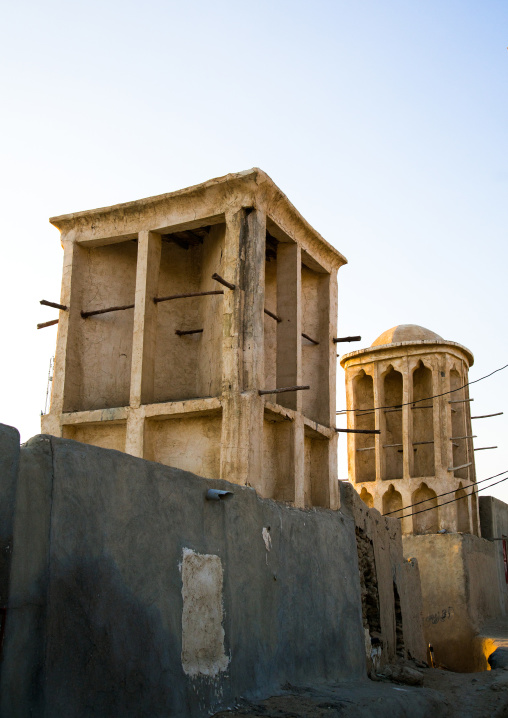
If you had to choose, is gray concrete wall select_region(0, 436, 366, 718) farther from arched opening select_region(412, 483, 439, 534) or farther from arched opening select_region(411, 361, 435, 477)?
arched opening select_region(411, 361, 435, 477)

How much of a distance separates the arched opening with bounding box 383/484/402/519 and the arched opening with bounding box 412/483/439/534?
1.39 ft

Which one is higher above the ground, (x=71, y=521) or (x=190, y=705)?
(x=71, y=521)

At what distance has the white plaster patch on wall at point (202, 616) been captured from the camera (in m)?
5.37

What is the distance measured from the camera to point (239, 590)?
6191mm

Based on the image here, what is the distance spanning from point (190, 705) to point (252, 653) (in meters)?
1.15

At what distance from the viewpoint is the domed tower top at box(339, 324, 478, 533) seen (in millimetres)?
16953

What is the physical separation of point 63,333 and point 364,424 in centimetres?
1055

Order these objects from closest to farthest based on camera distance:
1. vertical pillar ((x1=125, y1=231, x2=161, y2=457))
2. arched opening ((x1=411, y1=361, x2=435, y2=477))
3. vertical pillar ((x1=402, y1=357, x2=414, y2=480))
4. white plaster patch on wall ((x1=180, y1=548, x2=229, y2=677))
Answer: white plaster patch on wall ((x1=180, y1=548, x2=229, y2=677)) < vertical pillar ((x1=125, y1=231, x2=161, y2=457)) < vertical pillar ((x1=402, y1=357, x2=414, y2=480)) < arched opening ((x1=411, y1=361, x2=435, y2=477))

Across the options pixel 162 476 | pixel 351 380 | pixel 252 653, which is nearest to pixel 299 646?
pixel 252 653

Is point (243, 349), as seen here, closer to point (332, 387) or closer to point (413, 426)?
point (332, 387)

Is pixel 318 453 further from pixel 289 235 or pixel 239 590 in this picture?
pixel 239 590

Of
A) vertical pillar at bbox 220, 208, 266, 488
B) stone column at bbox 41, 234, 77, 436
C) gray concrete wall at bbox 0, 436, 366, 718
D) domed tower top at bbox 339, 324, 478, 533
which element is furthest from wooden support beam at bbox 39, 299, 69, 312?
domed tower top at bbox 339, 324, 478, 533

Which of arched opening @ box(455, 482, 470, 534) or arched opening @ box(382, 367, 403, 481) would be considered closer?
arched opening @ box(455, 482, 470, 534)

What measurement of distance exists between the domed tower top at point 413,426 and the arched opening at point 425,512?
2cm
